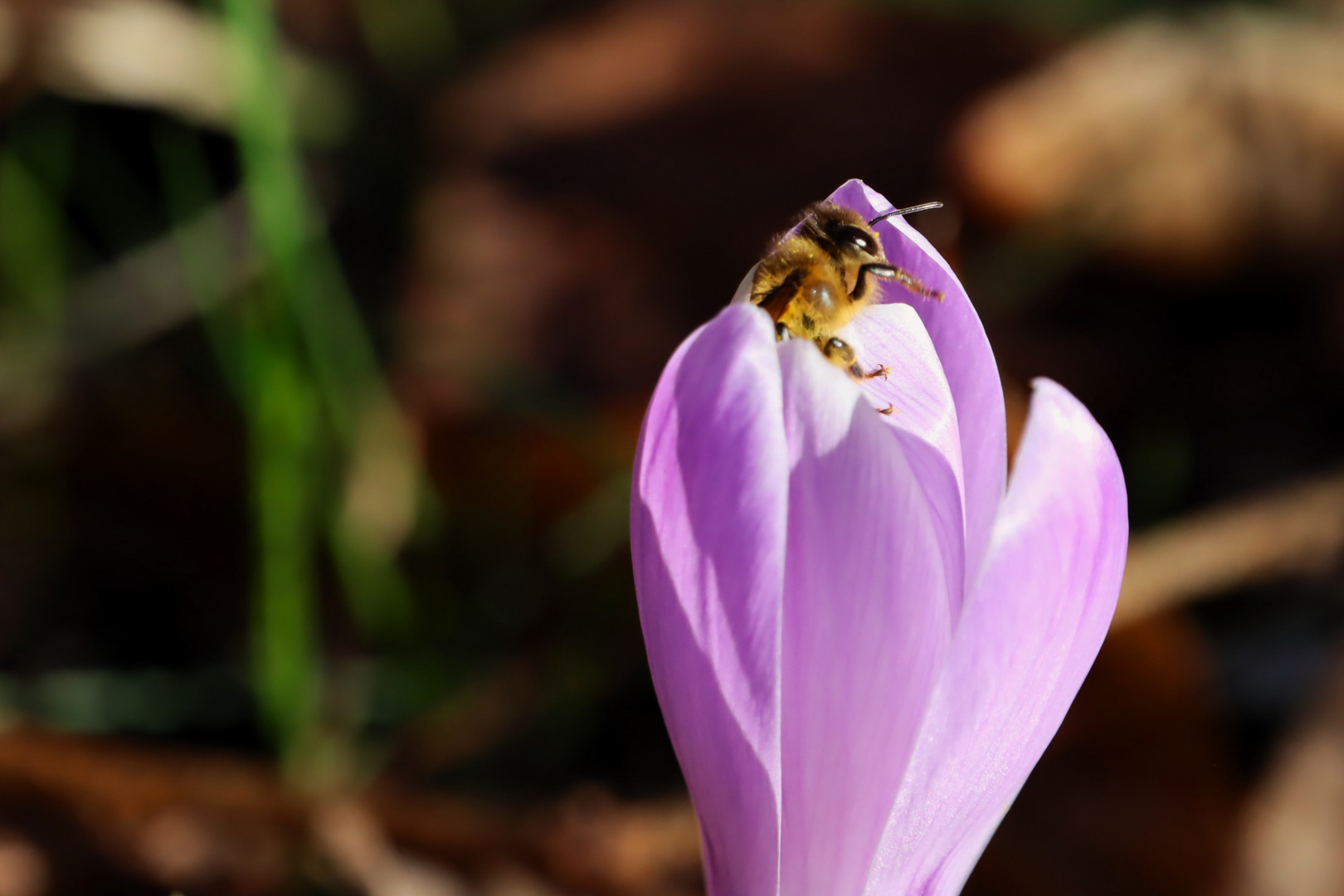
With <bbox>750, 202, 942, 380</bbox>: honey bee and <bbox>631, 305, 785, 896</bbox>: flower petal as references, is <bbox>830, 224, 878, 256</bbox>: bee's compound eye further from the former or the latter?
<bbox>631, 305, 785, 896</bbox>: flower petal

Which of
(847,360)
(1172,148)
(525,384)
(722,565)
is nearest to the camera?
(722,565)

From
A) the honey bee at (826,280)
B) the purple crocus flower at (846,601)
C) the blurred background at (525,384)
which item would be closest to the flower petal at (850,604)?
the purple crocus flower at (846,601)

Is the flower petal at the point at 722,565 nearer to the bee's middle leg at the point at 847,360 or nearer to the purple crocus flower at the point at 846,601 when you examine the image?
the purple crocus flower at the point at 846,601

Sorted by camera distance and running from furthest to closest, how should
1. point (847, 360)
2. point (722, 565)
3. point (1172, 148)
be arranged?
point (1172, 148), point (847, 360), point (722, 565)

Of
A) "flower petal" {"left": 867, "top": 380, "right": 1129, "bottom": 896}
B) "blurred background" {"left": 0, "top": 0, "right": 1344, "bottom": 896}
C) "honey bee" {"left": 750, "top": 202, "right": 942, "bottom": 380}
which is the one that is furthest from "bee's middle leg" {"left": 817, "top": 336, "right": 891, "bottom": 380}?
"blurred background" {"left": 0, "top": 0, "right": 1344, "bottom": 896}

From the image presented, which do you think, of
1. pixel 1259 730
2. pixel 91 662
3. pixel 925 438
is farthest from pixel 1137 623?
pixel 91 662

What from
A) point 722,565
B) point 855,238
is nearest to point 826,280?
point 855,238

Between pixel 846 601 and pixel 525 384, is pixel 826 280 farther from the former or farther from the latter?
pixel 525 384
